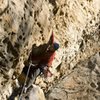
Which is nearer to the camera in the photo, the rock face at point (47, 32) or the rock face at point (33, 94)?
the rock face at point (47, 32)

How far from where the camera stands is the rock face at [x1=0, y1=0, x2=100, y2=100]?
2.54 m

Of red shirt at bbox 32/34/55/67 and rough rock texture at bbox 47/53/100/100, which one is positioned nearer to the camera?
red shirt at bbox 32/34/55/67

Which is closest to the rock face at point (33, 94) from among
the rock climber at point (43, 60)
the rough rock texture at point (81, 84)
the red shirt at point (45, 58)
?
the rock climber at point (43, 60)

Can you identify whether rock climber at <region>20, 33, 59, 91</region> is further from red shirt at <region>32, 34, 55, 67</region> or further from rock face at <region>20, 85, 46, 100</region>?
rock face at <region>20, 85, 46, 100</region>

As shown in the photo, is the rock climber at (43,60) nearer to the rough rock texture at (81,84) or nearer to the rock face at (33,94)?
the rock face at (33,94)

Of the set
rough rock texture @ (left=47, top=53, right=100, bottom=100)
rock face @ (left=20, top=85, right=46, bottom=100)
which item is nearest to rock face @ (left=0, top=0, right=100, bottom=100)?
rough rock texture @ (left=47, top=53, right=100, bottom=100)

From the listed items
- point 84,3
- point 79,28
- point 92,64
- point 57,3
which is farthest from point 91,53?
point 57,3

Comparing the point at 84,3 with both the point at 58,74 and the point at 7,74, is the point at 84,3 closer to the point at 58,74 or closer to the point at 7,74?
the point at 58,74

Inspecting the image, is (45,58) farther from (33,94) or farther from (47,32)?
(33,94)

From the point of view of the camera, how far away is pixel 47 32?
11.7 feet

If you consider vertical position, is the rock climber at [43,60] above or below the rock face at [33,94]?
above

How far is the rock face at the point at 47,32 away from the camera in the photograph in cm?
254

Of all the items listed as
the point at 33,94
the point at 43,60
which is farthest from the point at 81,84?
the point at 43,60

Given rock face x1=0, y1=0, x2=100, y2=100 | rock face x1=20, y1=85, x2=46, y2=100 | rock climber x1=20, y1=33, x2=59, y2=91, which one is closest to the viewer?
rock face x1=0, y1=0, x2=100, y2=100
